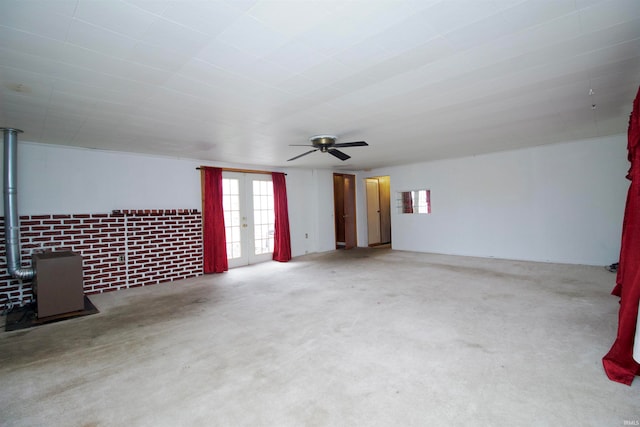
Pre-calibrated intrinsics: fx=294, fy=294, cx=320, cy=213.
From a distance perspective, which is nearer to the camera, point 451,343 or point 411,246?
point 451,343

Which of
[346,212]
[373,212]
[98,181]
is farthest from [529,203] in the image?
[98,181]

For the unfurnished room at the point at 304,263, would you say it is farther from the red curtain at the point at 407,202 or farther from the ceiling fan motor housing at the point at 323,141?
the red curtain at the point at 407,202

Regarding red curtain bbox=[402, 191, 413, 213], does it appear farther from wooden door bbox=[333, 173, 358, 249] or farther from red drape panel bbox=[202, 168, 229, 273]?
red drape panel bbox=[202, 168, 229, 273]

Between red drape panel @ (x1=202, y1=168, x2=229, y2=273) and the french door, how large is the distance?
320 mm

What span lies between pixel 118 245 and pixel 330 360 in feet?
14.5

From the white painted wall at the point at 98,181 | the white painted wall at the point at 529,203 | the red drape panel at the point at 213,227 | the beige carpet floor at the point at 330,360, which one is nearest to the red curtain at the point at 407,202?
the white painted wall at the point at 529,203

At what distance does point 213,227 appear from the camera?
236 inches

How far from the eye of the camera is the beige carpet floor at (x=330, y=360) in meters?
1.86

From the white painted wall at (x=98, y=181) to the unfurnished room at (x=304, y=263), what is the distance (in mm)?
31

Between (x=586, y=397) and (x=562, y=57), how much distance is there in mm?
2460

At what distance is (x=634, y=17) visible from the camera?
1.83m

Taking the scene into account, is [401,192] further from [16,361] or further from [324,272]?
[16,361]

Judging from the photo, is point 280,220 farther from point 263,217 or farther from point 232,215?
point 232,215

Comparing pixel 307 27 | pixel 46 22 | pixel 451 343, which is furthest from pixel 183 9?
pixel 451 343
